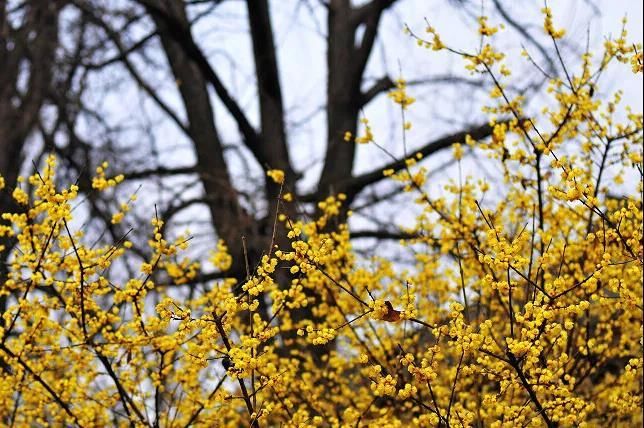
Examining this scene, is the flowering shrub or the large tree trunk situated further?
the large tree trunk

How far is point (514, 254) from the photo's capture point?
8.25ft

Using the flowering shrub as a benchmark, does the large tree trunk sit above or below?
above

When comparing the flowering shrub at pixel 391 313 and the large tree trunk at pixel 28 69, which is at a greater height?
the large tree trunk at pixel 28 69

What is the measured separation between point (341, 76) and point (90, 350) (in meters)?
5.06

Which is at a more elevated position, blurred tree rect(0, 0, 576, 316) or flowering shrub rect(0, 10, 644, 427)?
blurred tree rect(0, 0, 576, 316)

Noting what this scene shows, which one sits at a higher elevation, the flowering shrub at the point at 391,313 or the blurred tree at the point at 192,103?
the blurred tree at the point at 192,103

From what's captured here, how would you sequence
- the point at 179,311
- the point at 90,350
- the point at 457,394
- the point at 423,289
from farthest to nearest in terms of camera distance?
1. the point at 423,289
2. the point at 457,394
3. the point at 90,350
4. the point at 179,311

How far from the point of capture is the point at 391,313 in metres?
2.43

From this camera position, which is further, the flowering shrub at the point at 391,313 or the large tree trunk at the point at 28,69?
the large tree trunk at the point at 28,69

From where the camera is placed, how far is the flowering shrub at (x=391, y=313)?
2561 mm

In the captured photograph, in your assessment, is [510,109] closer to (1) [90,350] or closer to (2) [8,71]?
(1) [90,350]

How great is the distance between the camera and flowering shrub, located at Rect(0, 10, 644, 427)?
2.56 meters

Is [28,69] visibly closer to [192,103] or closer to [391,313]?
[192,103]

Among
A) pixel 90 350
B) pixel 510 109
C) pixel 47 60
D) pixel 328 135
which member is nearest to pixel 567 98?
pixel 510 109
